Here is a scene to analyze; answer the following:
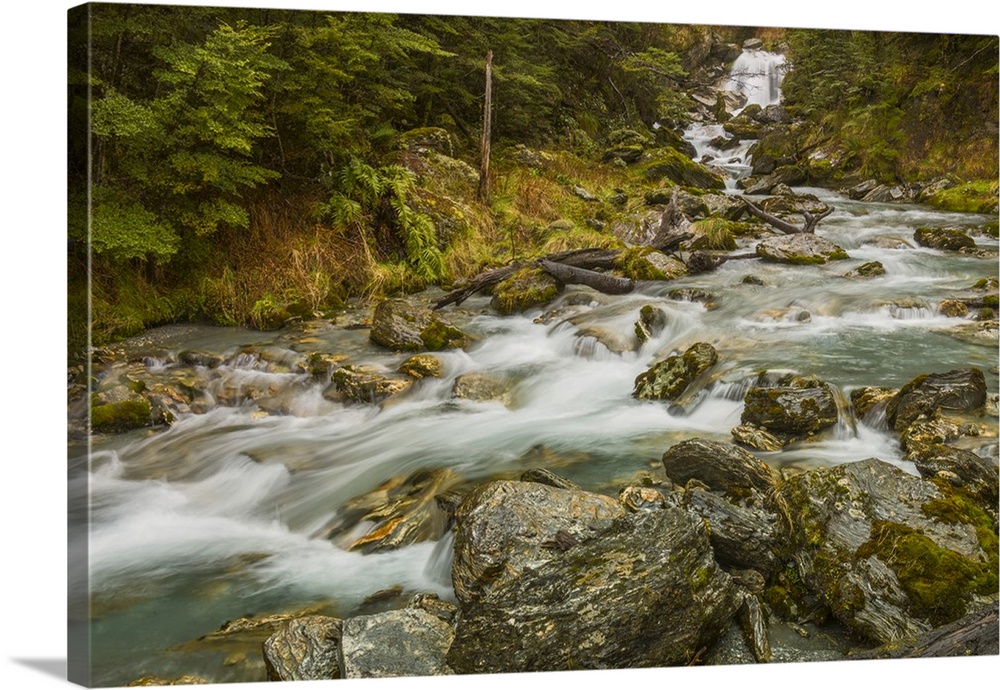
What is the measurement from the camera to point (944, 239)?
5.50 metres

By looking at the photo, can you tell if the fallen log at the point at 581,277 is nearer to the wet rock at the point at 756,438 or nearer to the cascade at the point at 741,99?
the cascade at the point at 741,99

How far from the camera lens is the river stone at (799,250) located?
5410mm

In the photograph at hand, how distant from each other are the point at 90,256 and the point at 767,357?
3.60 m

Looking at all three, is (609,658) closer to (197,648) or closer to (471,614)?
(471,614)

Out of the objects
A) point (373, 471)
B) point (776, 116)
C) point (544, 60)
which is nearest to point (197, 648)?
point (373, 471)

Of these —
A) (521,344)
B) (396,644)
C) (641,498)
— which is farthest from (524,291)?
(396,644)

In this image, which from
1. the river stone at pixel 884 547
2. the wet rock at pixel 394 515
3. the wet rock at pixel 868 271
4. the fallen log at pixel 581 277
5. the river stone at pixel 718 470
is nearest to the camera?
the wet rock at pixel 394 515

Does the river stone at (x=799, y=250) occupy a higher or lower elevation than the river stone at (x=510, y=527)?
higher

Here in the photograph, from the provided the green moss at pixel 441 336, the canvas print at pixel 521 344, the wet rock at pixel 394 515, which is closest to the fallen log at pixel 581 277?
the canvas print at pixel 521 344

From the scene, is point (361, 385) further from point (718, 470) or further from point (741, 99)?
point (741, 99)

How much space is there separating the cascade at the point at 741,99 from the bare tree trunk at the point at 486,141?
3.87 ft

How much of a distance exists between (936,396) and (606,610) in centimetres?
237

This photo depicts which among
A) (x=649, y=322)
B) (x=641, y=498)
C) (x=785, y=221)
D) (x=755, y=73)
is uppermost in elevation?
(x=755, y=73)

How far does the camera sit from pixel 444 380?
16.1 feet
